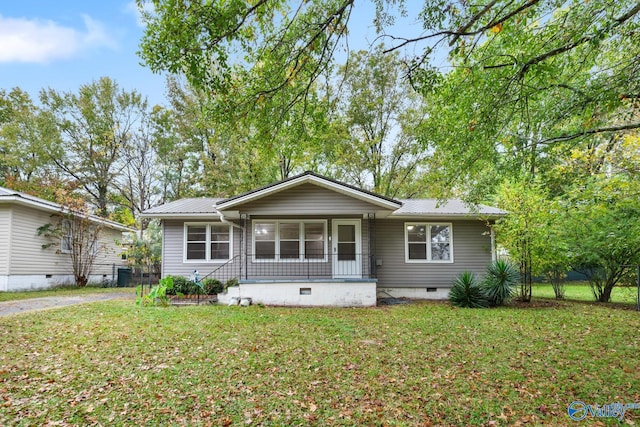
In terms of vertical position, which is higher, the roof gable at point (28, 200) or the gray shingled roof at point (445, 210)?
Result: the roof gable at point (28, 200)

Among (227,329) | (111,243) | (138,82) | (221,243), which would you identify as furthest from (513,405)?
(138,82)

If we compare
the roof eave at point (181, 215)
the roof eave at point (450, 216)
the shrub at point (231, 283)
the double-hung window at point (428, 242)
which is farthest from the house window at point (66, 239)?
the double-hung window at point (428, 242)

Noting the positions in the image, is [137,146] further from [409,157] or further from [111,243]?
[409,157]

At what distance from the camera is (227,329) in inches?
285

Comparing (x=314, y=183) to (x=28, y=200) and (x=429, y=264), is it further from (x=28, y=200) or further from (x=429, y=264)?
(x=28, y=200)

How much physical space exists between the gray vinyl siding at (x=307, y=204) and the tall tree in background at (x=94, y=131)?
18.0 metres

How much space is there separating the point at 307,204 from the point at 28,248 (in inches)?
476

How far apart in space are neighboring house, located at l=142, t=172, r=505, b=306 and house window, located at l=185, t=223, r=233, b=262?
4 centimetres

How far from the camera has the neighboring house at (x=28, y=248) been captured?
43.4 ft

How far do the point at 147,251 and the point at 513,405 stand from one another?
61.9 feet

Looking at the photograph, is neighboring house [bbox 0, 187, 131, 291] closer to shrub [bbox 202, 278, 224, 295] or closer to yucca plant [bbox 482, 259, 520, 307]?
shrub [bbox 202, 278, 224, 295]

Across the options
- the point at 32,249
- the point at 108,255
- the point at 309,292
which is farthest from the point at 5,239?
the point at 309,292

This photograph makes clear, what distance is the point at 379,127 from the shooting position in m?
21.7

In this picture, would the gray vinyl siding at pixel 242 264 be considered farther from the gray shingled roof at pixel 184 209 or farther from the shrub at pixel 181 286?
the shrub at pixel 181 286
